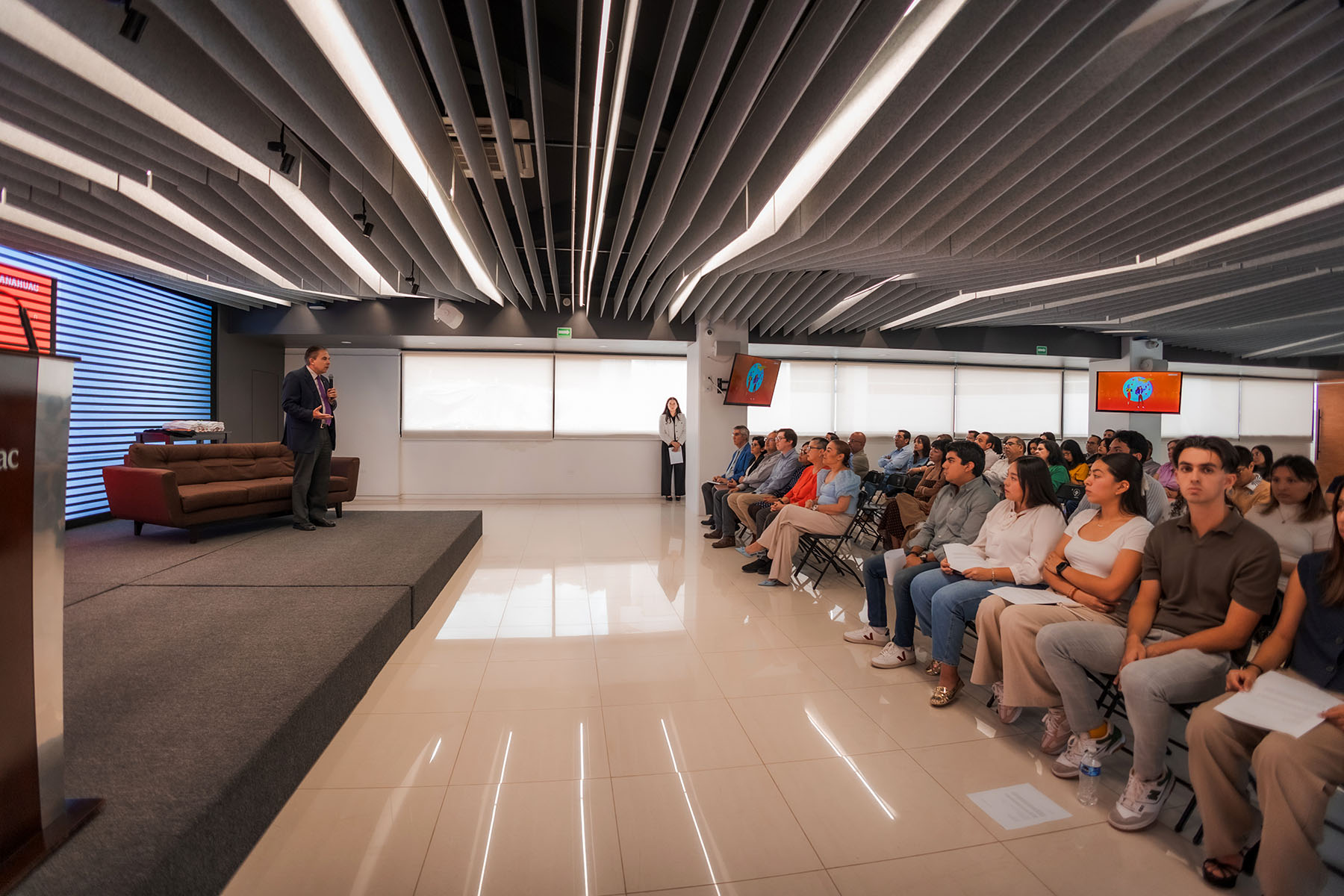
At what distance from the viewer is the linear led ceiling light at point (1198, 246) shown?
412 cm

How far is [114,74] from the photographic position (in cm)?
284

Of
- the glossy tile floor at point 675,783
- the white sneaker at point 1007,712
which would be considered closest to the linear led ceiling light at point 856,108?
the white sneaker at point 1007,712

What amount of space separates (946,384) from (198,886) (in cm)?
1225

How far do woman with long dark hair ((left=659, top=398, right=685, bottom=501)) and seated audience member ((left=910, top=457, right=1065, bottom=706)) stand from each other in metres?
7.06

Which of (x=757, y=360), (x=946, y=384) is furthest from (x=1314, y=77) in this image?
(x=946, y=384)

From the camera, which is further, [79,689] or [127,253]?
[127,253]

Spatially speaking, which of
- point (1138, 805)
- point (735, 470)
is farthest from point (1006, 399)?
point (1138, 805)

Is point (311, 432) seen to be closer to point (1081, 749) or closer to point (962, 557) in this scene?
point (962, 557)

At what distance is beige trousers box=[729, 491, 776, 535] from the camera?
5.86 m

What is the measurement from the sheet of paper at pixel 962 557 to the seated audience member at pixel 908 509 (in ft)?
4.34

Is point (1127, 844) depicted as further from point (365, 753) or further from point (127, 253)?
point (127, 253)

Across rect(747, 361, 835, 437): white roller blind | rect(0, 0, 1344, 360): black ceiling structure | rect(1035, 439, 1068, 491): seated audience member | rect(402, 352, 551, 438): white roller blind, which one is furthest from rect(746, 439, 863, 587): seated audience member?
rect(747, 361, 835, 437): white roller blind

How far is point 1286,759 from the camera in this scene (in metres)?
1.56

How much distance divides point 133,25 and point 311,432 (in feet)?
10.8
